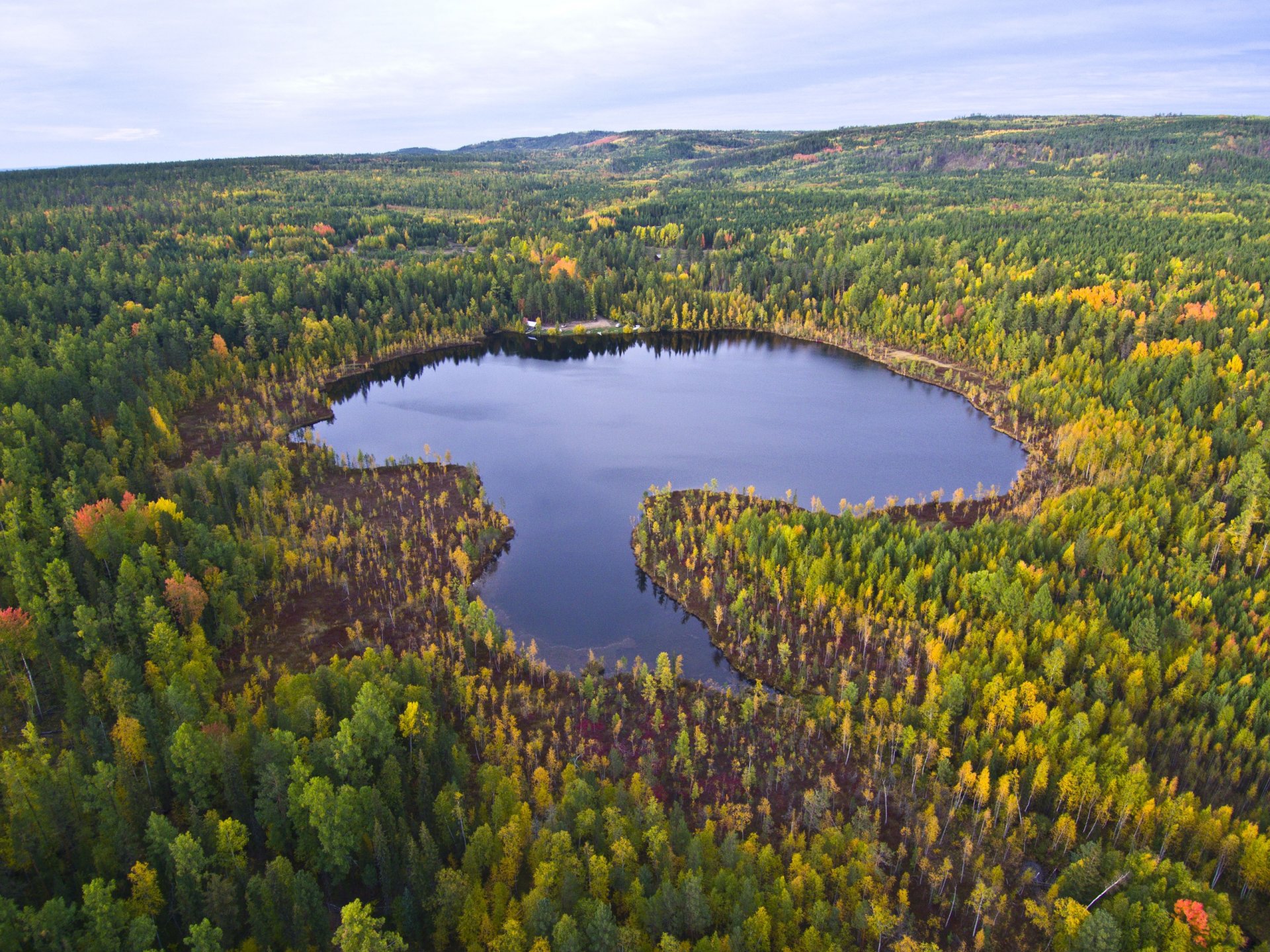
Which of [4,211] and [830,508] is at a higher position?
[4,211]

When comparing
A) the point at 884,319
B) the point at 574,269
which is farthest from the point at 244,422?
the point at 884,319

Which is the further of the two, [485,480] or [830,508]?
[485,480]

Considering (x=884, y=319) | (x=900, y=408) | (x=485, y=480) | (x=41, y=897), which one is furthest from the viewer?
(x=884, y=319)

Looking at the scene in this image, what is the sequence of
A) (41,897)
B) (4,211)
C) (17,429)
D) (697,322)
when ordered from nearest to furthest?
(41,897) → (17,429) → (697,322) → (4,211)

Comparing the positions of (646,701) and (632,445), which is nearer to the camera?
(646,701)

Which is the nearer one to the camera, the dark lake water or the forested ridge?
the forested ridge

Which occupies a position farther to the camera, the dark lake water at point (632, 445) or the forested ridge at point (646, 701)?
the dark lake water at point (632, 445)

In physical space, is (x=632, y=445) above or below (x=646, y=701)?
above

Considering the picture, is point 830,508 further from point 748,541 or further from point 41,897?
point 41,897
